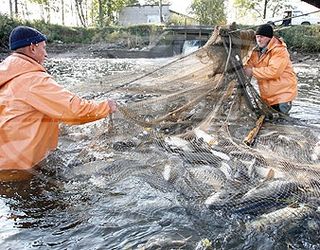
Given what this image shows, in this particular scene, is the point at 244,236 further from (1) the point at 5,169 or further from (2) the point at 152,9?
(2) the point at 152,9

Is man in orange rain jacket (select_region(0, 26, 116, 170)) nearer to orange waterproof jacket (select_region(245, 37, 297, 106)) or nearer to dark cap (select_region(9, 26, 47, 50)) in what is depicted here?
dark cap (select_region(9, 26, 47, 50))

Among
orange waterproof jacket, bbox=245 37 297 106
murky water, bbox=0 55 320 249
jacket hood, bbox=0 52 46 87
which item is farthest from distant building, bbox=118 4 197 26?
jacket hood, bbox=0 52 46 87

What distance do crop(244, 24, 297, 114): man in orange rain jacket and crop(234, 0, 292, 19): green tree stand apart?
47.8 metres

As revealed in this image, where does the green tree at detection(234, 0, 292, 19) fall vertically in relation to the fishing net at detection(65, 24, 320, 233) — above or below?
above

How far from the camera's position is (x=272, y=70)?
8.13 meters

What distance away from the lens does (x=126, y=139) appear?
652 cm

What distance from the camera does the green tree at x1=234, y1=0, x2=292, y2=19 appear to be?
55781 mm

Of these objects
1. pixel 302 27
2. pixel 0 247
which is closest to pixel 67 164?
pixel 0 247

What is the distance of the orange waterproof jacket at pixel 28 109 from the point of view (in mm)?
4844

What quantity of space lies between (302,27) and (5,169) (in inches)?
1331

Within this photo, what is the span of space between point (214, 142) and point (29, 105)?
2864mm

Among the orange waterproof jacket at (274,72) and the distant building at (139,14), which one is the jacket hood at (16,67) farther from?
the distant building at (139,14)

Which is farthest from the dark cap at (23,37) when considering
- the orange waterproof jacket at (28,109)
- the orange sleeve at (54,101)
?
the orange sleeve at (54,101)

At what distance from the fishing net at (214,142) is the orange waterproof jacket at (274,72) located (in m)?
0.37
